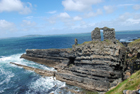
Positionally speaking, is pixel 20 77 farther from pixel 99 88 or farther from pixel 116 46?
pixel 116 46

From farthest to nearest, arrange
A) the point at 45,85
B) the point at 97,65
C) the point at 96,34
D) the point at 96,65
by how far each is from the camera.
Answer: the point at 96,34 → the point at 45,85 → the point at 96,65 → the point at 97,65

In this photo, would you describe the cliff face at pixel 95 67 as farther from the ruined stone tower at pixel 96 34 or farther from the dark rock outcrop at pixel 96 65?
the ruined stone tower at pixel 96 34

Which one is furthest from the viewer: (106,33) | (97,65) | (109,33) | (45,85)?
(106,33)

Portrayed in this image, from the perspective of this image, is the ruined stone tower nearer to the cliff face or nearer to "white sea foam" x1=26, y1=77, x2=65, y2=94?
the cliff face

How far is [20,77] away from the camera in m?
33.2

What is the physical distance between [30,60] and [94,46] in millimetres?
34885

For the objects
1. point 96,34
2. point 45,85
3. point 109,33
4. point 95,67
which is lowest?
point 45,85

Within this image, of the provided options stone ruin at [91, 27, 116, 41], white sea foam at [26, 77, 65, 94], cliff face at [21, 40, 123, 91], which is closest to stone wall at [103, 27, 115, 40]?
stone ruin at [91, 27, 116, 41]

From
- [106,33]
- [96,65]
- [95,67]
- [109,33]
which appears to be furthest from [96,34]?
[95,67]

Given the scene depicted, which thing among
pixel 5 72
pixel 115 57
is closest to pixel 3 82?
pixel 5 72

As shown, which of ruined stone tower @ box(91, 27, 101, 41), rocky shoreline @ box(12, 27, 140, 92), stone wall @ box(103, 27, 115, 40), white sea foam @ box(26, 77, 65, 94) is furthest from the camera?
ruined stone tower @ box(91, 27, 101, 41)

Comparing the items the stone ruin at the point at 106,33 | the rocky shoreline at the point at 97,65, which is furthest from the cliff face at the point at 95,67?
the stone ruin at the point at 106,33

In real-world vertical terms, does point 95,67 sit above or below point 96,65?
below

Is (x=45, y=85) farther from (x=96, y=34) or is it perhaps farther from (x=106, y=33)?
(x=106, y=33)
